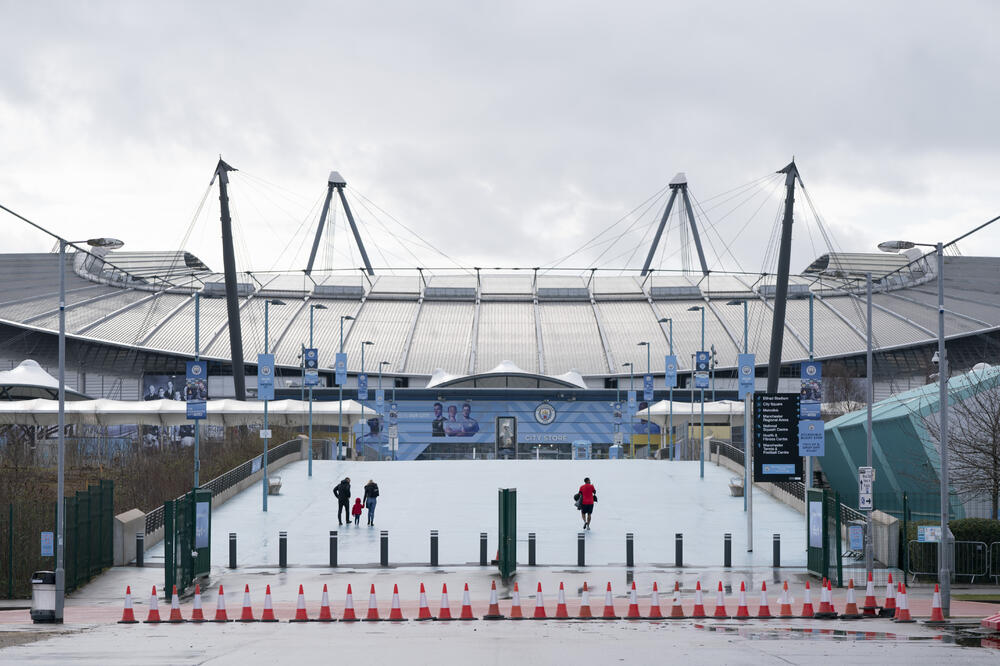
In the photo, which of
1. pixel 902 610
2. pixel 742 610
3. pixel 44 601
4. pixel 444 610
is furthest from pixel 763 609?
pixel 44 601

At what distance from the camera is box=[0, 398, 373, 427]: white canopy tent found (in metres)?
57.6

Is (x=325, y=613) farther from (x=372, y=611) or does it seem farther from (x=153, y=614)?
(x=153, y=614)

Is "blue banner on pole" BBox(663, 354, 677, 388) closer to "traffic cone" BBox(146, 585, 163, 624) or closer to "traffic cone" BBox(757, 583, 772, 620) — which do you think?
"traffic cone" BBox(757, 583, 772, 620)

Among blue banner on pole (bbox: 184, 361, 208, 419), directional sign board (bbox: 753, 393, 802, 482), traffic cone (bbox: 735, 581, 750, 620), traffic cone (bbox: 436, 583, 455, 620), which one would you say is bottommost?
traffic cone (bbox: 735, 581, 750, 620)

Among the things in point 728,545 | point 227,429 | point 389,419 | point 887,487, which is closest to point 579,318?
point 389,419

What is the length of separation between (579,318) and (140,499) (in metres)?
75.3

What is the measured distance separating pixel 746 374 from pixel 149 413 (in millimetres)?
34746

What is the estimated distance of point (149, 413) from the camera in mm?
59500

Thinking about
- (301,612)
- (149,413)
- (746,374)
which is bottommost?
(301,612)

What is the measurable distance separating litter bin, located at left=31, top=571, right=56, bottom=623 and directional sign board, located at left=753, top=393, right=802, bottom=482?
58.3ft

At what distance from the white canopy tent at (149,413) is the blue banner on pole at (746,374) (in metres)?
26.6

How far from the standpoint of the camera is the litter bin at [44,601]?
21.8 metres

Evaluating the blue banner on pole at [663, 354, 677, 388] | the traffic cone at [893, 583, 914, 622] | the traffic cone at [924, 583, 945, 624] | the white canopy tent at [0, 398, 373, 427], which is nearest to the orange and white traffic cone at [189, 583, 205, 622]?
the traffic cone at [893, 583, 914, 622]

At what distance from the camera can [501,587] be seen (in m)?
26.0
